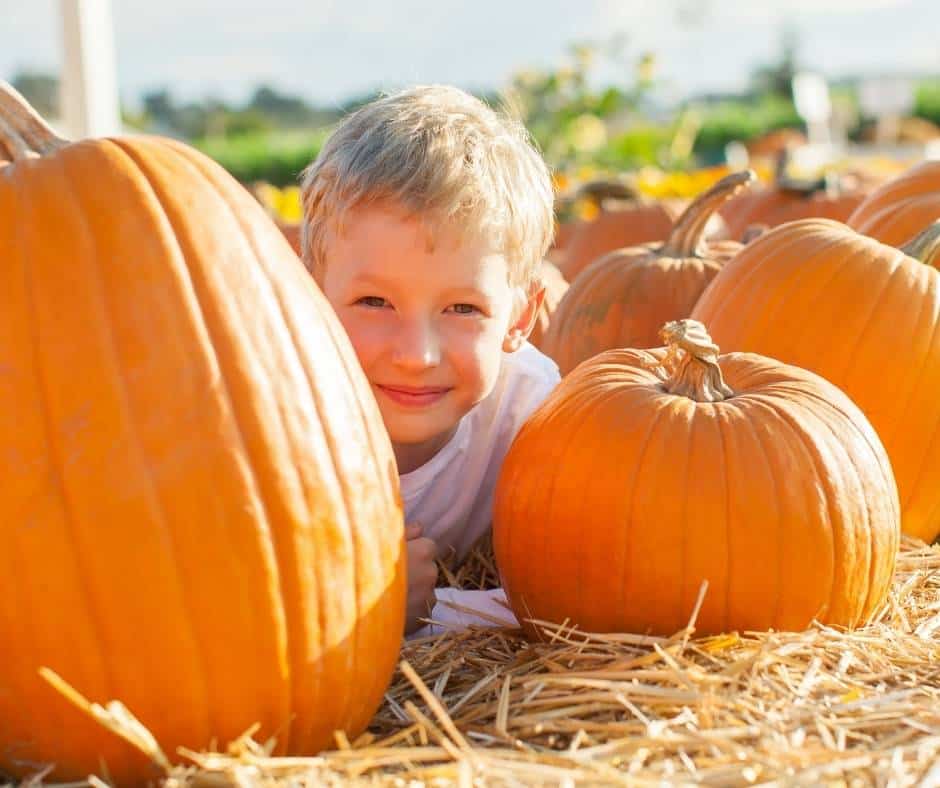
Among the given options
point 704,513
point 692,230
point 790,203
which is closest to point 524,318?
point 704,513

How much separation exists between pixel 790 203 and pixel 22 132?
447cm

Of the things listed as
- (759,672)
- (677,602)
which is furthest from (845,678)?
(677,602)

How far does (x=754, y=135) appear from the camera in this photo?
26875 mm

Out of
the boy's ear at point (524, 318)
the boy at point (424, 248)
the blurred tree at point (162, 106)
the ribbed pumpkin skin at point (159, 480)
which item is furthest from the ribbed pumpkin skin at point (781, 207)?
the blurred tree at point (162, 106)

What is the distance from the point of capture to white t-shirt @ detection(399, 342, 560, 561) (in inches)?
110

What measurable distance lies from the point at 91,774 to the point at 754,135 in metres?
26.9

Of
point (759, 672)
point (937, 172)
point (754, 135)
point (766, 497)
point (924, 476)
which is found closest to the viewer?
point (759, 672)

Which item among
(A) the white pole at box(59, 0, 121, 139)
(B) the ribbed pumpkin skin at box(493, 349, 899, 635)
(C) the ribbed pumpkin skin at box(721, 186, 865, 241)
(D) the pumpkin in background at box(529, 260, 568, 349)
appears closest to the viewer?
(B) the ribbed pumpkin skin at box(493, 349, 899, 635)

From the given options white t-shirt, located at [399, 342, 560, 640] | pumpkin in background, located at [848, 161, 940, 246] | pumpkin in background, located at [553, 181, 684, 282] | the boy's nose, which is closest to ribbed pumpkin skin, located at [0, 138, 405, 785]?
the boy's nose

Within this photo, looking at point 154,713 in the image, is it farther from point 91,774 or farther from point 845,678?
point 845,678

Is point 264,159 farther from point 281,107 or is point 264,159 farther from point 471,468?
point 281,107

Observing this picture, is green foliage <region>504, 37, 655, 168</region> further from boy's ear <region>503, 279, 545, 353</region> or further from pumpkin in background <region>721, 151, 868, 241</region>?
boy's ear <region>503, 279, 545, 353</region>

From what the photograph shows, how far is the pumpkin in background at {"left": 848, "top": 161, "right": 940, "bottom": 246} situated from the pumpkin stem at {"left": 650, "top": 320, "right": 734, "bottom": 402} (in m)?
1.52

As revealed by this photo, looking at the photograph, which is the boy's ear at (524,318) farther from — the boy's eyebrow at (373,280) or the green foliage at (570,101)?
the green foliage at (570,101)
